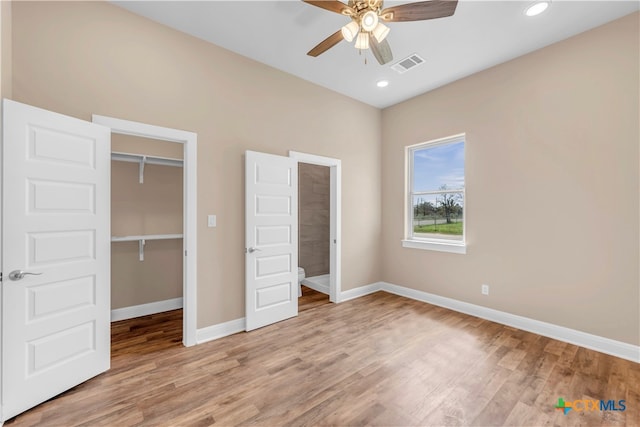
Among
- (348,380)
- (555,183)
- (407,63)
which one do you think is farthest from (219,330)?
(555,183)

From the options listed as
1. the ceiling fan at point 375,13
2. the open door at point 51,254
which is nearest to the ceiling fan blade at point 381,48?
the ceiling fan at point 375,13

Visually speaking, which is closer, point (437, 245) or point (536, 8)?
point (536, 8)

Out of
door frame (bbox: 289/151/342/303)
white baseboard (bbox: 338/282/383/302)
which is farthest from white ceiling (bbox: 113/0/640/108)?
white baseboard (bbox: 338/282/383/302)

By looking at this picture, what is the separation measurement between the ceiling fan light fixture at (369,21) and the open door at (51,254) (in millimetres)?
2260

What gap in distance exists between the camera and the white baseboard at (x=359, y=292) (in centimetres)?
418

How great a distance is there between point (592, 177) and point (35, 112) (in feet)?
15.8

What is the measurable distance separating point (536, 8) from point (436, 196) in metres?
2.36

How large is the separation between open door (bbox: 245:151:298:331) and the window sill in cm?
196

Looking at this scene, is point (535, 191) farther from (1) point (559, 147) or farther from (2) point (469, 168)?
(2) point (469, 168)

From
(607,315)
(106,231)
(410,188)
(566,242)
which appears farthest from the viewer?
(410,188)

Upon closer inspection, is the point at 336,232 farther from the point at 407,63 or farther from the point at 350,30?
the point at 350,30

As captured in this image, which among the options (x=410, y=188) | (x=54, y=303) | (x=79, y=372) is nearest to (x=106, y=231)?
(x=54, y=303)

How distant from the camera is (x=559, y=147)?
2.88 metres

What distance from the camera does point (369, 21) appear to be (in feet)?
6.52
